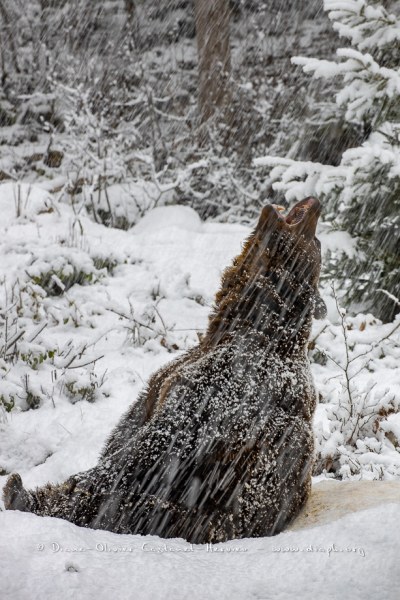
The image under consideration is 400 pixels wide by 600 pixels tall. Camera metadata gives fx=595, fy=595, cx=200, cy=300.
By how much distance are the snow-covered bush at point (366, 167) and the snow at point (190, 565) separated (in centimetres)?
415

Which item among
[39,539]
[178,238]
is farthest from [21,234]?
[39,539]

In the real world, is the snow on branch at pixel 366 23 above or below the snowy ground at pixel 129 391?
above

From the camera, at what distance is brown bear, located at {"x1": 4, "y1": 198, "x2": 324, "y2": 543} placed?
74.8 inches

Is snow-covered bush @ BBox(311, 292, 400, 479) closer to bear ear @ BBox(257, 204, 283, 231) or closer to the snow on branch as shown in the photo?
bear ear @ BBox(257, 204, 283, 231)

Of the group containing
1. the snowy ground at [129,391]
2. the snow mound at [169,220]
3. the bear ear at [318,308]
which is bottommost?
the snow mound at [169,220]

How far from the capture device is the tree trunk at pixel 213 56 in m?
12.3

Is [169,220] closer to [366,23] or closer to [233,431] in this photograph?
[366,23]

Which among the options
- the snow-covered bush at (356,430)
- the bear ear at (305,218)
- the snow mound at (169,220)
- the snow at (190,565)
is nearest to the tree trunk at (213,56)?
the snow mound at (169,220)

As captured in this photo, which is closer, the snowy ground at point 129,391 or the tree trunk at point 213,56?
the snowy ground at point 129,391

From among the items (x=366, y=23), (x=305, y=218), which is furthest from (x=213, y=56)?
(x=305, y=218)

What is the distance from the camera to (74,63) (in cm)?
1395

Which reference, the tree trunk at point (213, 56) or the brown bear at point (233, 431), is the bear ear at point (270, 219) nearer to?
the brown bear at point (233, 431)

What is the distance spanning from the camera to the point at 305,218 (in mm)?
2211

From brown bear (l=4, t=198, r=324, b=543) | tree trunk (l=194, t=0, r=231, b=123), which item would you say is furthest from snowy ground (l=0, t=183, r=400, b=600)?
tree trunk (l=194, t=0, r=231, b=123)
